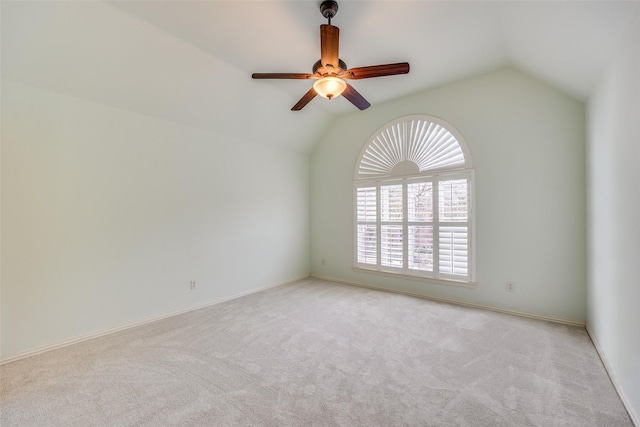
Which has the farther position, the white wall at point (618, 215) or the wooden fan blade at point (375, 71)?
the wooden fan blade at point (375, 71)

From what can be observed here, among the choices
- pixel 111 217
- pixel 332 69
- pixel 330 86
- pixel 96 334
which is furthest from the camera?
pixel 111 217

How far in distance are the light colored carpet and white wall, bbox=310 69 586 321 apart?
40cm

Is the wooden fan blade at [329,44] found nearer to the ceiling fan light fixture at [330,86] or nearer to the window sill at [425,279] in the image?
the ceiling fan light fixture at [330,86]

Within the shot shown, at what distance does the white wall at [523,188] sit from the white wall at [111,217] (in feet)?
9.57

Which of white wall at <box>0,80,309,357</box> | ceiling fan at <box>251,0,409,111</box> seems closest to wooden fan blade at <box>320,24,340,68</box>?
ceiling fan at <box>251,0,409,111</box>

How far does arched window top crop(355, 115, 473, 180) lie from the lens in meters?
3.69

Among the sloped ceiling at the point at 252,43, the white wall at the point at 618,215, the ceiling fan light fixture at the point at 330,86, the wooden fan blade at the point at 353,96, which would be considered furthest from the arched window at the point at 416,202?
the ceiling fan light fixture at the point at 330,86

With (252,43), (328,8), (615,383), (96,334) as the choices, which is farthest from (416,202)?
(96,334)

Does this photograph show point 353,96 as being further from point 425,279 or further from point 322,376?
point 425,279

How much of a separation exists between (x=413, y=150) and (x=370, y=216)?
4.07 ft

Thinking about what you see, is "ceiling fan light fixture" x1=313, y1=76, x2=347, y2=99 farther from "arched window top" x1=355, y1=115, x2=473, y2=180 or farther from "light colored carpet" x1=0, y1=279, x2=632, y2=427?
"light colored carpet" x1=0, y1=279, x2=632, y2=427

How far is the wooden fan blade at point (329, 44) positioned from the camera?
6.37 feet

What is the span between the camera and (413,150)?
403 centimetres

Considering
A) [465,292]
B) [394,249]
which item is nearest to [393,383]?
[465,292]
